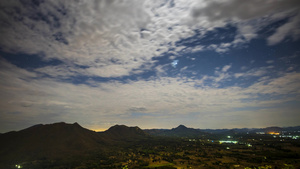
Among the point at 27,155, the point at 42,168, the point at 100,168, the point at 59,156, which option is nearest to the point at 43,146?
the point at 27,155

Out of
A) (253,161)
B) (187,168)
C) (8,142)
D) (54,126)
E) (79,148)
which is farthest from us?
(54,126)

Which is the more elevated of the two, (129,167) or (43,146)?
(43,146)

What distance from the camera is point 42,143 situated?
126812mm

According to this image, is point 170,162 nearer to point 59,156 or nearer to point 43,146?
point 59,156

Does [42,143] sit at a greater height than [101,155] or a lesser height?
greater

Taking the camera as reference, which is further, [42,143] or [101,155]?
[42,143]

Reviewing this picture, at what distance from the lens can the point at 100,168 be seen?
7650cm

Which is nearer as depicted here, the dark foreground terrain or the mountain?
the dark foreground terrain

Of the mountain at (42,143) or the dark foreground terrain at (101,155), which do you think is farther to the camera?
the mountain at (42,143)

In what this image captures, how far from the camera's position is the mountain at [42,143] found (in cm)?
10654

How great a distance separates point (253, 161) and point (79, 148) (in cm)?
14410

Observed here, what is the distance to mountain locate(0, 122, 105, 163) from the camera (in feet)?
350

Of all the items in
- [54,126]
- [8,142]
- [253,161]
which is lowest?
[253,161]

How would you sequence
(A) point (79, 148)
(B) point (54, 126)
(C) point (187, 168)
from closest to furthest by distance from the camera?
(C) point (187, 168)
(A) point (79, 148)
(B) point (54, 126)
